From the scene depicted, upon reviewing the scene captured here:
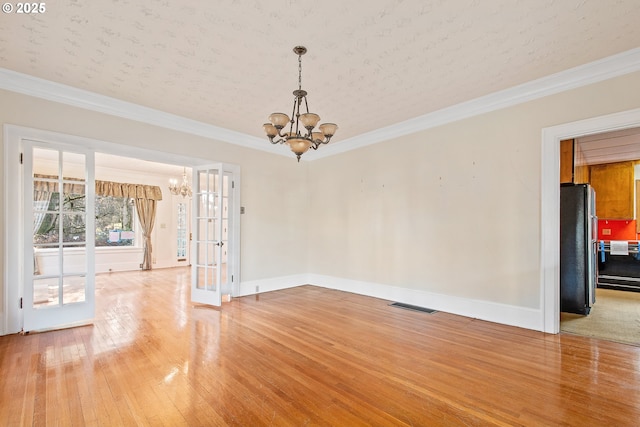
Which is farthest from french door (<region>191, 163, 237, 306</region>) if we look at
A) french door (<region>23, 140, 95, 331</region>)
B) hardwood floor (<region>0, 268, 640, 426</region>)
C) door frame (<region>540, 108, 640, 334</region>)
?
door frame (<region>540, 108, 640, 334</region>)

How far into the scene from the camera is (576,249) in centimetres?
414

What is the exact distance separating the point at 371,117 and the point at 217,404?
405cm

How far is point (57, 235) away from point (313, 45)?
3.81 m

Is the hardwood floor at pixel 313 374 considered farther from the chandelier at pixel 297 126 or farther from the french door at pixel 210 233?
the chandelier at pixel 297 126

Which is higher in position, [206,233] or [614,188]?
[614,188]

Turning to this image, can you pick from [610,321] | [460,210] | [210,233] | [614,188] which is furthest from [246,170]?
[614,188]

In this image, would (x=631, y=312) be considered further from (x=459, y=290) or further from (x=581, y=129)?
(x=581, y=129)

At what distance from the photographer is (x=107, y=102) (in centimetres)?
383

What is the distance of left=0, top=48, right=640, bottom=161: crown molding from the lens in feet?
10.1

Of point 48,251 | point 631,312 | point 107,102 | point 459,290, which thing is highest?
point 107,102

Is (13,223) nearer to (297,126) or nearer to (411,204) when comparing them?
(297,126)

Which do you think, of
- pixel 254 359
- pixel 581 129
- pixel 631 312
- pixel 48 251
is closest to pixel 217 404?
pixel 254 359

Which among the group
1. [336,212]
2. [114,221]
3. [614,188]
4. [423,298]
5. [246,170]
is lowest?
[423,298]

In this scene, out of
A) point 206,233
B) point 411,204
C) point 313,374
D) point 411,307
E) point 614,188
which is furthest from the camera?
point 614,188
